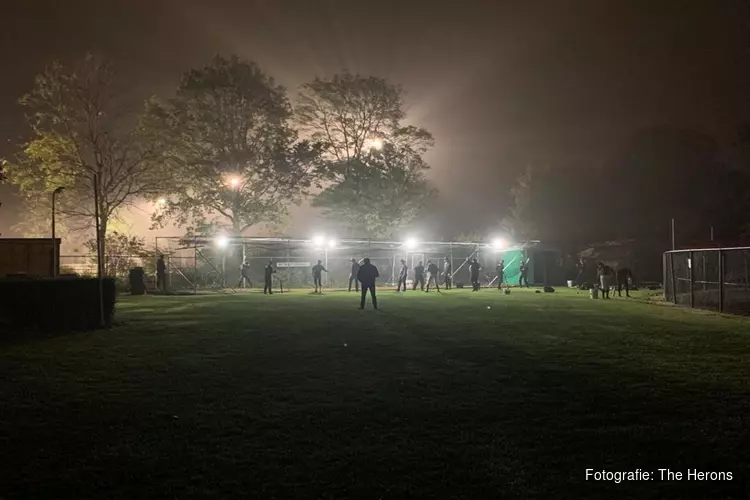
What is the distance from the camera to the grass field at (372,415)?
15.0 ft

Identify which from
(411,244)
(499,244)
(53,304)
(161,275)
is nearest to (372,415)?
(53,304)

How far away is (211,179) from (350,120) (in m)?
11.9

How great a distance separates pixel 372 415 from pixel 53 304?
1157cm

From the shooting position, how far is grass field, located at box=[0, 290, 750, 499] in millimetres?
4566

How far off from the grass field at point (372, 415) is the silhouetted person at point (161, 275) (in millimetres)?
18118

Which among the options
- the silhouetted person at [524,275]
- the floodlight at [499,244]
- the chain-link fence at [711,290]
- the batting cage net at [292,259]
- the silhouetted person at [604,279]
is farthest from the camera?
the floodlight at [499,244]

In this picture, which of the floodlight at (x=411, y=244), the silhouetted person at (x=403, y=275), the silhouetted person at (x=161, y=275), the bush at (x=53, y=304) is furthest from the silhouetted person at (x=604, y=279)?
the silhouetted person at (x=161, y=275)

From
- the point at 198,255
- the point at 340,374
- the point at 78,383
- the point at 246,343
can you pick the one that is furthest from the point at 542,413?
the point at 198,255

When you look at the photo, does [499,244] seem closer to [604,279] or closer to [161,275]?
[604,279]

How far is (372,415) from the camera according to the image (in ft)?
21.2

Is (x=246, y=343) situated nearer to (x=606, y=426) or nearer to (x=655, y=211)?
(x=606, y=426)

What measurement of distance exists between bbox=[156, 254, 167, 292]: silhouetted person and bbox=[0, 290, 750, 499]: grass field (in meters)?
18.1

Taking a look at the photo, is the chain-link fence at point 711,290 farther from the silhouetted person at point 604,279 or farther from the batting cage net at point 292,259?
the batting cage net at point 292,259

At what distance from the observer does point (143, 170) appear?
36.8 metres
